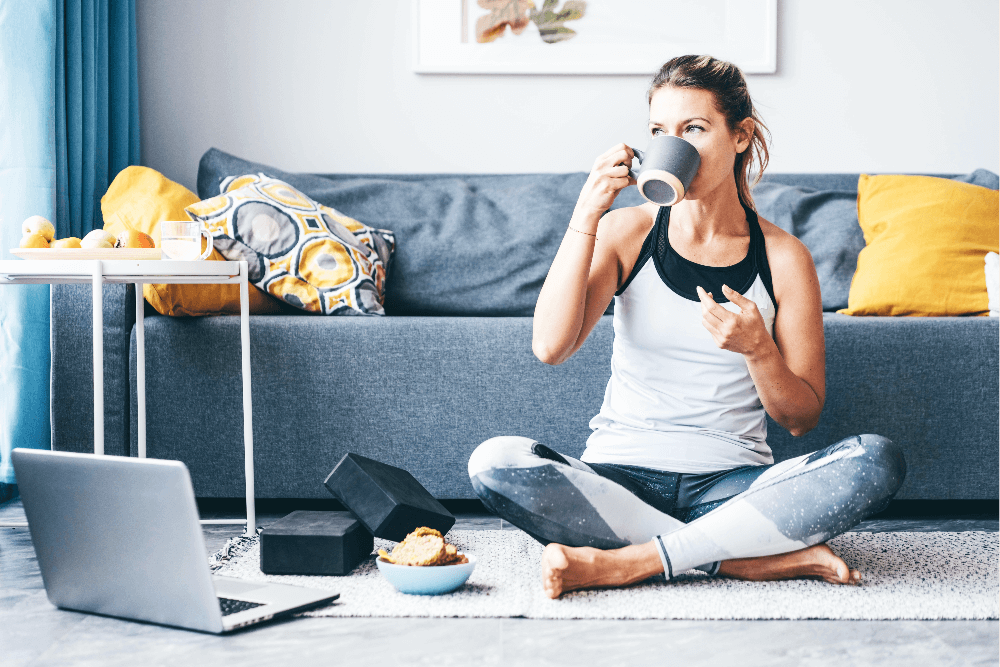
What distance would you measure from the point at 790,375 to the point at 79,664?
1.02 metres

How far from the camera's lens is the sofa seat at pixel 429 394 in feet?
5.87

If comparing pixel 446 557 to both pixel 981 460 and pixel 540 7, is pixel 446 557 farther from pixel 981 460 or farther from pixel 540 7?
pixel 540 7

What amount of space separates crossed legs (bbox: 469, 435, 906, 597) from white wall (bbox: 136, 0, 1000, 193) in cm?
147

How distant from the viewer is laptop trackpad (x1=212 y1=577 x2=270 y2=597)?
123cm

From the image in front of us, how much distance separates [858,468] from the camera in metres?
1.24

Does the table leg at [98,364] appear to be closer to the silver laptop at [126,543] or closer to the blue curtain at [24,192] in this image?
the silver laptop at [126,543]

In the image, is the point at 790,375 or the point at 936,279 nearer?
the point at 790,375

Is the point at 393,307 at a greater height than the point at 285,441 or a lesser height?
greater

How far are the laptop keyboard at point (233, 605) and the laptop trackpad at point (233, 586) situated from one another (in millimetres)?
28

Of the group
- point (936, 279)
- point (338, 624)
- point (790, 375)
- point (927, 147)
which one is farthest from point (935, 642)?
point (927, 147)

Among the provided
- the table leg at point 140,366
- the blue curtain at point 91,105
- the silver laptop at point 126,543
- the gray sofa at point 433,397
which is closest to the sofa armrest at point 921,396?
the gray sofa at point 433,397

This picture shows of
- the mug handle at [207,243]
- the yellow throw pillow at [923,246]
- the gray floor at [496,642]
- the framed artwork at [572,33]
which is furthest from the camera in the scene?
the framed artwork at [572,33]

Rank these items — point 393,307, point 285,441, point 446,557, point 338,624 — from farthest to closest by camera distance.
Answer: point 393,307 → point 285,441 → point 446,557 → point 338,624

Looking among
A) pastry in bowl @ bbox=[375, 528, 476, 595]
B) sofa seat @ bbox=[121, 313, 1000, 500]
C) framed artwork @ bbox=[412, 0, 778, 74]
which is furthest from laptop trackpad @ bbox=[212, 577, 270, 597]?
framed artwork @ bbox=[412, 0, 778, 74]
